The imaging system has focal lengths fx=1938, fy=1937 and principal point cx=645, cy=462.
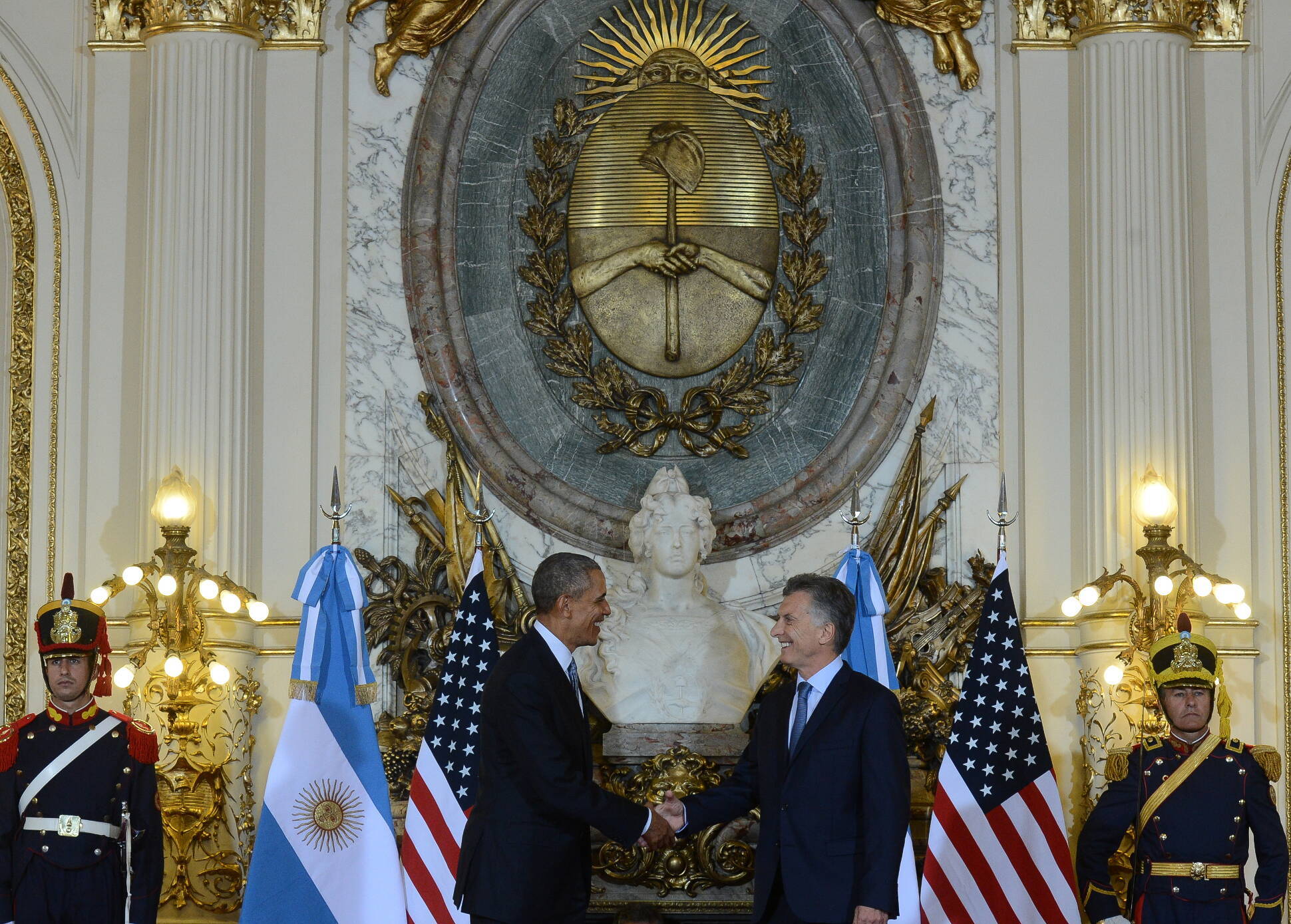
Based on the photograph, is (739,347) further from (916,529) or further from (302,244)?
(302,244)

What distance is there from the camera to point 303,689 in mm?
8836

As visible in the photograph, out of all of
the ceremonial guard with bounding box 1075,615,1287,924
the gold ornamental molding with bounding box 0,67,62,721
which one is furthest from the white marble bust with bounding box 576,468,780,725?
the gold ornamental molding with bounding box 0,67,62,721

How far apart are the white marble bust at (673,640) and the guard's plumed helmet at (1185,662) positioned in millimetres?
2429

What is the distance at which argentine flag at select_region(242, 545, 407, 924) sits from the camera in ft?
28.5

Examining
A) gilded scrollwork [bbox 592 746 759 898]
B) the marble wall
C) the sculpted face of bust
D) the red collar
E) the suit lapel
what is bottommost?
gilded scrollwork [bbox 592 746 759 898]

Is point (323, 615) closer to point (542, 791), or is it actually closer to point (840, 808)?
point (542, 791)

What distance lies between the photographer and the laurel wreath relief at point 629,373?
408 inches

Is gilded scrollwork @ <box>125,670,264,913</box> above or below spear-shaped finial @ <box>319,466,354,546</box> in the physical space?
below

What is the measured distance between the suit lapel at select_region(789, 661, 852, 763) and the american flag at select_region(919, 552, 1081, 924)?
258 centimetres

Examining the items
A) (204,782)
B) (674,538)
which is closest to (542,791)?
(674,538)

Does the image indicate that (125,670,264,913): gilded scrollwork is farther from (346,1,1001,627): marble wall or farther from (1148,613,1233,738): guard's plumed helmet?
(1148,613,1233,738): guard's plumed helmet

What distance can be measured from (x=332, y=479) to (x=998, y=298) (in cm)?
361

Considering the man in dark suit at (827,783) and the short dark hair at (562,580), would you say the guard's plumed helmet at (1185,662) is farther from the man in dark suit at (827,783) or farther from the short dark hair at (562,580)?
the short dark hair at (562,580)

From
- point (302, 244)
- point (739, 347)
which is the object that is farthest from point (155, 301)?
point (739, 347)
